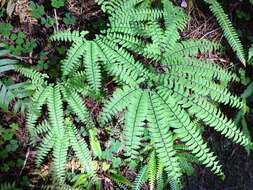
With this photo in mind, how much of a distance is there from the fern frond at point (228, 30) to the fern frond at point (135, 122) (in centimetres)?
138

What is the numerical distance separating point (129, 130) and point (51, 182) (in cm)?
129

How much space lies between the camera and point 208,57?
4734mm

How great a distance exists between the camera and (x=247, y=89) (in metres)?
4.74

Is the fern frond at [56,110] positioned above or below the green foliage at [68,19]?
below

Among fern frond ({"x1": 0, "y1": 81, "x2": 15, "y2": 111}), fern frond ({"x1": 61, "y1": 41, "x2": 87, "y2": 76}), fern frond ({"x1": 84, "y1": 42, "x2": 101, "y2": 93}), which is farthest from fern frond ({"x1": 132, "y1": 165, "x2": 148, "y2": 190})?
fern frond ({"x1": 0, "y1": 81, "x2": 15, "y2": 111})

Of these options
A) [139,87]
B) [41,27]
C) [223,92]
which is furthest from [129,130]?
[41,27]

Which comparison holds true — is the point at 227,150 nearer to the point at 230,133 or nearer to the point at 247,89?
the point at 247,89

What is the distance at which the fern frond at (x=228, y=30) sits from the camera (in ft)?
14.0

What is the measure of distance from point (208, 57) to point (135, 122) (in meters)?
1.77

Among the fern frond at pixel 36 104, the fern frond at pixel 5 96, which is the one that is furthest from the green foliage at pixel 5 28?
the fern frond at pixel 5 96

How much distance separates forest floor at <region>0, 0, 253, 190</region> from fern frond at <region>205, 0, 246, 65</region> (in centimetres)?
37

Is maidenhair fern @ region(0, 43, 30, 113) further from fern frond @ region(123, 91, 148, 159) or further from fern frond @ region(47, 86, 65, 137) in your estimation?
fern frond @ region(123, 91, 148, 159)

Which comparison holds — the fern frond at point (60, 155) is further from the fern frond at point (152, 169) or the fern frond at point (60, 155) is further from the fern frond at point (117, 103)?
the fern frond at point (152, 169)

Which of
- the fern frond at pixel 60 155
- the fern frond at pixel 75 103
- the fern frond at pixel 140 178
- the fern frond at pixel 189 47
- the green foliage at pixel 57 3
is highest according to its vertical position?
the green foliage at pixel 57 3
